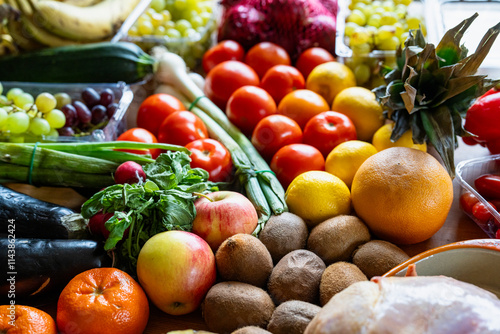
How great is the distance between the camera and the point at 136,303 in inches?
31.2

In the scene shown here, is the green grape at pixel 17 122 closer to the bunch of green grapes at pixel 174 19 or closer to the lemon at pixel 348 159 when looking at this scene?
the bunch of green grapes at pixel 174 19

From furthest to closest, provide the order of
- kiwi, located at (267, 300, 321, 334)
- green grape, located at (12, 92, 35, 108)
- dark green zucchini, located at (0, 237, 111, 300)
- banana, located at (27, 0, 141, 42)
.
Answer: banana, located at (27, 0, 141, 42)
green grape, located at (12, 92, 35, 108)
dark green zucchini, located at (0, 237, 111, 300)
kiwi, located at (267, 300, 321, 334)

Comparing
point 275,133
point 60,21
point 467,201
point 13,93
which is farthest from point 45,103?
point 467,201

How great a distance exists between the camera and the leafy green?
87 centimetres

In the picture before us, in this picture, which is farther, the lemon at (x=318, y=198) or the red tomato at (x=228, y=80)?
the red tomato at (x=228, y=80)

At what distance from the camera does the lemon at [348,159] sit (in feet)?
3.57

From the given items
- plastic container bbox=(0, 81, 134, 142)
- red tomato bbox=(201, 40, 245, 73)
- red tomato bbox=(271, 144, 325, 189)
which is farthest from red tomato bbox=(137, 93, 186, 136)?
red tomato bbox=(271, 144, 325, 189)

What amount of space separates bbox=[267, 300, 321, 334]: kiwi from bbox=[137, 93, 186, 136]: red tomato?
2.64 feet

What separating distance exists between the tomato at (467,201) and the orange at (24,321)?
3.17 feet

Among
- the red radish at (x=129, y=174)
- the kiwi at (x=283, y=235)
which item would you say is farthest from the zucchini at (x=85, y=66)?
the kiwi at (x=283, y=235)

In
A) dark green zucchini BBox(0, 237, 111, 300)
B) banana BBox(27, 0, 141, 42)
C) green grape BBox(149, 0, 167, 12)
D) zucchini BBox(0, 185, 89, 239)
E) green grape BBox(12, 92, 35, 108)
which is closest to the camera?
dark green zucchini BBox(0, 237, 111, 300)

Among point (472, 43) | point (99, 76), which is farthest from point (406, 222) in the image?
point (99, 76)

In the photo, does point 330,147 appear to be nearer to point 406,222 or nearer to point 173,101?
point 406,222

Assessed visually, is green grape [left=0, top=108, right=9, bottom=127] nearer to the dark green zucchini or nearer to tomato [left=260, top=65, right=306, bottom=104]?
the dark green zucchini
